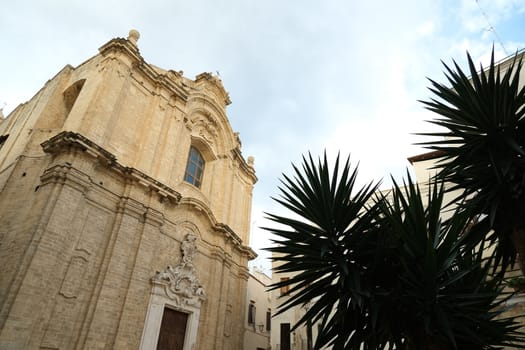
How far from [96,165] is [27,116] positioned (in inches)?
195

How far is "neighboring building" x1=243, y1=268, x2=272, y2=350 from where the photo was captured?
14.3 m

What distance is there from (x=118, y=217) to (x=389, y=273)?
6593mm

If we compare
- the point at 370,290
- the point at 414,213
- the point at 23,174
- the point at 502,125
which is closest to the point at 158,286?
the point at 23,174

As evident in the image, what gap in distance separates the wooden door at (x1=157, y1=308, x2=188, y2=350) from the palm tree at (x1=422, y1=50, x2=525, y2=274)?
7.65 meters

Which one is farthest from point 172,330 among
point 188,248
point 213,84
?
point 213,84

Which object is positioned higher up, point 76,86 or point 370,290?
point 76,86

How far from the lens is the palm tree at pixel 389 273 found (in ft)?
10.5

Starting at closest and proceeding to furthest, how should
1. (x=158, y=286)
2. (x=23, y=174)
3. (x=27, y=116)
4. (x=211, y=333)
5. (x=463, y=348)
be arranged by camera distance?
(x=463, y=348), (x=23, y=174), (x=158, y=286), (x=211, y=333), (x=27, y=116)

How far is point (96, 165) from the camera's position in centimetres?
771

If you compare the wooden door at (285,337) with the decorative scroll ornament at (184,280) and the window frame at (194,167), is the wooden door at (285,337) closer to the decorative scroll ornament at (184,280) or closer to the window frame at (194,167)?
the decorative scroll ornament at (184,280)

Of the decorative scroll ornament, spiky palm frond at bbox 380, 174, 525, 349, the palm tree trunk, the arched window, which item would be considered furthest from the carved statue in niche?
the palm tree trunk

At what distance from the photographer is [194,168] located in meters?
11.9

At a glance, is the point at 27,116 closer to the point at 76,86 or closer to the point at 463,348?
the point at 76,86

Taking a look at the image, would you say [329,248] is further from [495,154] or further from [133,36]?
[133,36]
